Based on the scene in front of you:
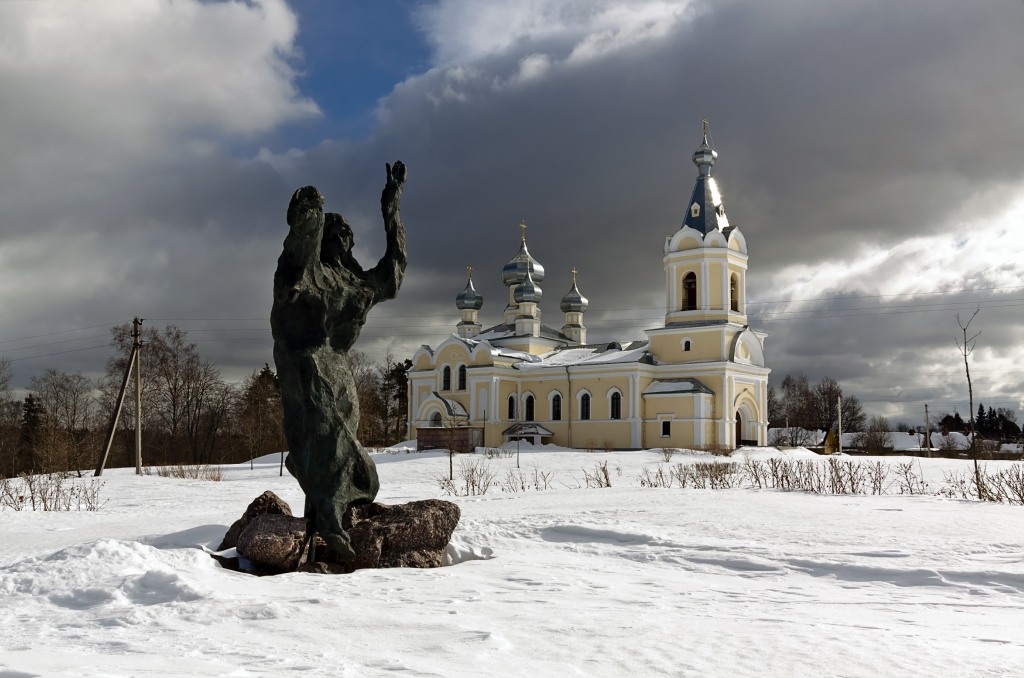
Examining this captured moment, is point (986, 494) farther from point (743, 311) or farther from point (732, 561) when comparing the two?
point (743, 311)

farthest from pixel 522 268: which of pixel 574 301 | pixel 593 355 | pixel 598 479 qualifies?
pixel 598 479

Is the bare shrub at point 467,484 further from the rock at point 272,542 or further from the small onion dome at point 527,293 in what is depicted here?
the small onion dome at point 527,293

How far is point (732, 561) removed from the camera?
8492 mm

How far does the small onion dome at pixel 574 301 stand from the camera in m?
51.8

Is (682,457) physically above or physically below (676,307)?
below

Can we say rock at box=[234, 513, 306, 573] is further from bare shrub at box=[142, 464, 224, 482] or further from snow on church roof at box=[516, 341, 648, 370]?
snow on church roof at box=[516, 341, 648, 370]

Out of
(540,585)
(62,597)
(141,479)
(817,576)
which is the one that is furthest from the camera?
(141,479)

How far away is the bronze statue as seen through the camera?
317 inches

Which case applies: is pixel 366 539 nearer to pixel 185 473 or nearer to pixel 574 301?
pixel 185 473

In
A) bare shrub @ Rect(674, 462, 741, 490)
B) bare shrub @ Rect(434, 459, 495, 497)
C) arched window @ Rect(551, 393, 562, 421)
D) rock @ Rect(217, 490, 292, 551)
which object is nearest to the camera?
rock @ Rect(217, 490, 292, 551)

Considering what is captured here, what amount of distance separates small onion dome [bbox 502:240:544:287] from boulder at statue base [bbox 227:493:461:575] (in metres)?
42.7

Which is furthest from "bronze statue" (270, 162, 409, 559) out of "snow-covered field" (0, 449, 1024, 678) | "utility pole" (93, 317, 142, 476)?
"utility pole" (93, 317, 142, 476)

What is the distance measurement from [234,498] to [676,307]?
26.4 metres

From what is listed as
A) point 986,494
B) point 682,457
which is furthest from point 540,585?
point 682,457
